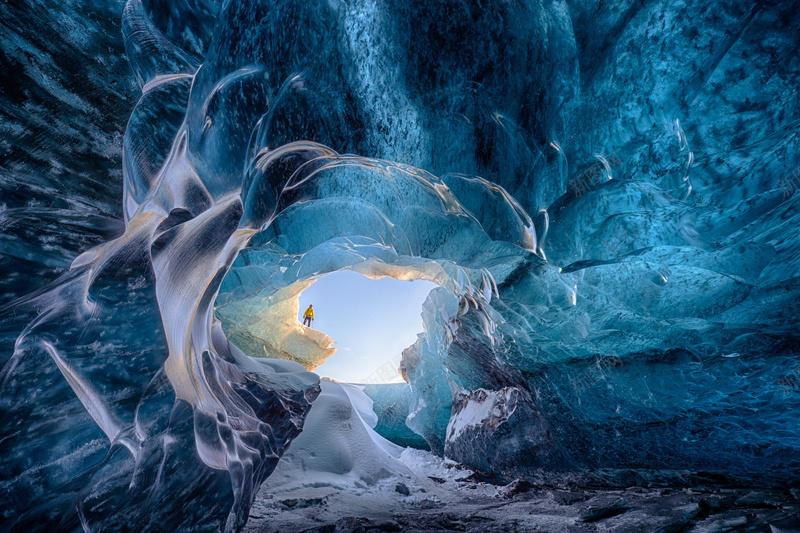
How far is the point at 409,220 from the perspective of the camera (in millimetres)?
4074

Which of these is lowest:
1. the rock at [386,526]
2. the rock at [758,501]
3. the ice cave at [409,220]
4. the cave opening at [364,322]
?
the rock at [386,526]

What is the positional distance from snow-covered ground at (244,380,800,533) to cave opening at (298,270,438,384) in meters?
7.40

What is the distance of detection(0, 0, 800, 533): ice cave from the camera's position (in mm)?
1921

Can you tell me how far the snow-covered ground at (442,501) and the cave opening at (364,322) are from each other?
740 centimetres

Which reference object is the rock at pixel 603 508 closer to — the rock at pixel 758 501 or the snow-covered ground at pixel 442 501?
the snow-covered ground at pixel 442 501

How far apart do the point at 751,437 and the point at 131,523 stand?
5.48m

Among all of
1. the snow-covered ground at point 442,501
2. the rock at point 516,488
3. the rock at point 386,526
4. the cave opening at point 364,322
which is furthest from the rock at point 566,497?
the cave opening at point 364,322

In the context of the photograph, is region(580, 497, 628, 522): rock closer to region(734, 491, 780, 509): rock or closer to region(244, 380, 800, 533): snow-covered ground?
region(244, 380, 800, 533): snow-covered ground

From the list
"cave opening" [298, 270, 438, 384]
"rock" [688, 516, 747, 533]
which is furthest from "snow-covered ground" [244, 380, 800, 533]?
"cave opening" [298, 270, 438, 384]

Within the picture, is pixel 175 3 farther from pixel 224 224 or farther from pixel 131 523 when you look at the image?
pixel 131 523

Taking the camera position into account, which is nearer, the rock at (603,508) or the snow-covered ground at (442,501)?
the snow-covered ground at (442,501)

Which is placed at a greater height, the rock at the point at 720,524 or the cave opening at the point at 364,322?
the cave opening at the point at 364,322

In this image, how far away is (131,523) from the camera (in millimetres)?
2061

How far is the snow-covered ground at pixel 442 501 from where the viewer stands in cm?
300
